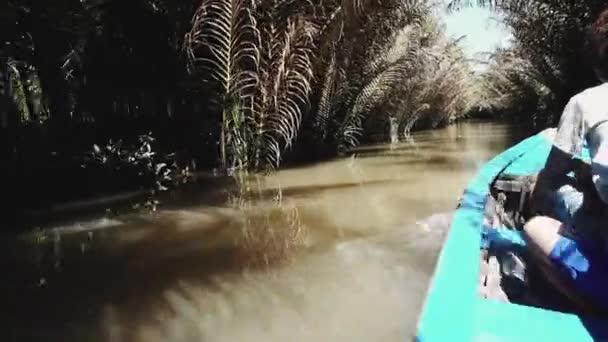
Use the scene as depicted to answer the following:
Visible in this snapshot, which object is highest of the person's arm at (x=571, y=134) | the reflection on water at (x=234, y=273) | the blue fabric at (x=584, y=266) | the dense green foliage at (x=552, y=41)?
the dense green foliage at (x=552, y=41)

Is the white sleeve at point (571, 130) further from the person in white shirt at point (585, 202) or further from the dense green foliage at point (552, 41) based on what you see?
the dense green foliage at point (552, 41)

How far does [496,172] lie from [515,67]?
17572 millimetres

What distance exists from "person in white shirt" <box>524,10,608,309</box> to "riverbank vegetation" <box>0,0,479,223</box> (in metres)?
5.01

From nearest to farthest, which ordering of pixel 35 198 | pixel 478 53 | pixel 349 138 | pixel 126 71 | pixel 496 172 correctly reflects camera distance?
1. pixel 496 172
2. pixel 35 198
3. pixel 126 71
4. pixel 349 138
5. pixel 478 53

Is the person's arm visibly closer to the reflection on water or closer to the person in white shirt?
the person in white shirt

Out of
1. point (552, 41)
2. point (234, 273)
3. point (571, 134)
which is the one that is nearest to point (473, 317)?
point (571, 134)

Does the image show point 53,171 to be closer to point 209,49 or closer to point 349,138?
point 209,49

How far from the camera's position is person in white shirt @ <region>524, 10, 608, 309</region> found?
1590 mm

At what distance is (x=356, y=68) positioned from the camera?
10.3 metres

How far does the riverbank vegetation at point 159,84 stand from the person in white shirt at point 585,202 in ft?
16.4

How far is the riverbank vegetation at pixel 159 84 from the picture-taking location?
6043 millimetres

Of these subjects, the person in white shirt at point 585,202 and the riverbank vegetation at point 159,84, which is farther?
the riverbank vegetation at point 159,84

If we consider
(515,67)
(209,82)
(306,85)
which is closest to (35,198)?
(209,82)

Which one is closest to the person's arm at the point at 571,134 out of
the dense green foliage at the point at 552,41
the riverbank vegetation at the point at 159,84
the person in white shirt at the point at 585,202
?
the person in white shirt at the point at 585,202
